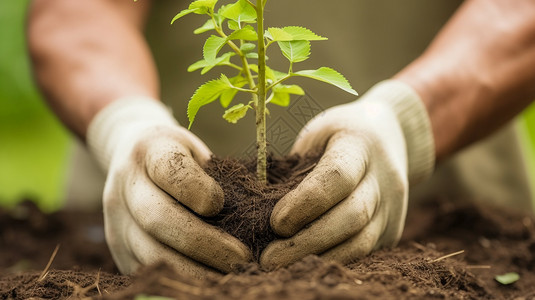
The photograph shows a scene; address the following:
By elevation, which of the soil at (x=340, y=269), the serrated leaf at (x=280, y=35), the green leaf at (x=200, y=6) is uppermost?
the green leaf at (x=200, y=6)

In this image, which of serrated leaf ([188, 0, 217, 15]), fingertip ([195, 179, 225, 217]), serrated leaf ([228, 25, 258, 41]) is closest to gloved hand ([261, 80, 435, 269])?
fingertip ([195, 179, 225, 217])

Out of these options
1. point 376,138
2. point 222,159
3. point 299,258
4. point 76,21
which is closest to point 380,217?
point 376,138

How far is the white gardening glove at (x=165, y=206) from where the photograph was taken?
4.33 feet

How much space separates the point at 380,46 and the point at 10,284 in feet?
7.29

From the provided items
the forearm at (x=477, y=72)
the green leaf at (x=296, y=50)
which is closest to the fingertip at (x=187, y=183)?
the green leaf at (x=296, y=50)

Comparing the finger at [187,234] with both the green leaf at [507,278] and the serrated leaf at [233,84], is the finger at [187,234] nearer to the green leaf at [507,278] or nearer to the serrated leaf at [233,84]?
the serrated leaf at [233,84]

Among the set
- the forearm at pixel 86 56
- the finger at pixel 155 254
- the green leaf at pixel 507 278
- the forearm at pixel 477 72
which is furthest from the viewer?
the forearm at pixel 86 56

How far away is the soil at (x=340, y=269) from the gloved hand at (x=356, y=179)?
87 mm

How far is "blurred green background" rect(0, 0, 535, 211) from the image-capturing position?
5973mm

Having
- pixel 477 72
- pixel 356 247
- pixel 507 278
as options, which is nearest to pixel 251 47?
pixel 356 247

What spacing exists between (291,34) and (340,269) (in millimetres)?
615

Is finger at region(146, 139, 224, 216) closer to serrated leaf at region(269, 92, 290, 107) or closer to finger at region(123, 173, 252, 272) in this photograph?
finger at region(123, 173, 252, 272)

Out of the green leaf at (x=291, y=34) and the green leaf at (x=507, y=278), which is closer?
the green leaf at (x=291, y=34)

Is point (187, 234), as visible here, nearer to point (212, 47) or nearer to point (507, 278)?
point (212, 47)
